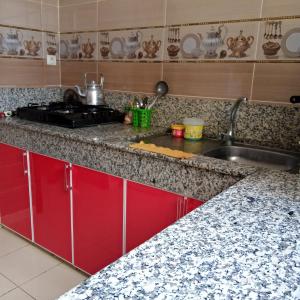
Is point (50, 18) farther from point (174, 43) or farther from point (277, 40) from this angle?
point (277, 40)

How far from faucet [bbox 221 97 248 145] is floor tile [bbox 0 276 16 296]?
1346 millimetres

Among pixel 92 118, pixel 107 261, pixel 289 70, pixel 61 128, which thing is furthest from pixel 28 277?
pixel 289 70

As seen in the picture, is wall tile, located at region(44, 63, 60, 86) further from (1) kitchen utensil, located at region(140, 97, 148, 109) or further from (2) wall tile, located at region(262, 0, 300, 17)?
(2) wall tile, located at region(262, 0, 300, 17)

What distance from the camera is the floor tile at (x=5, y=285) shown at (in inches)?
63.4

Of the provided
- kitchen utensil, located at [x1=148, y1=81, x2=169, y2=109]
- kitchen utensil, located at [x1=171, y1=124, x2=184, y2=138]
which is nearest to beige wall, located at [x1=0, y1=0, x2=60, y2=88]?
kitchen utensil, located at [x1=148, y1=81, x2=169, y2=109]

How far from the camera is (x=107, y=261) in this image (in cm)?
160

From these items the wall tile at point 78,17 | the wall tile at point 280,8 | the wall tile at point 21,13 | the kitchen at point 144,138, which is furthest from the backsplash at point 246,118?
the wall tile at point 21,13

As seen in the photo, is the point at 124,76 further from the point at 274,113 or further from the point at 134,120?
the point at 274,113

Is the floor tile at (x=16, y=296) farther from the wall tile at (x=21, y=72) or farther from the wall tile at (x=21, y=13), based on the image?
the wall tile at (x=21, y=13)

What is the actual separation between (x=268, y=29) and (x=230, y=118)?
45 centimetres

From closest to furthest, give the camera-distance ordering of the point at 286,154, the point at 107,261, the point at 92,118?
the point at 286,154, the point at 107,261, the point at 92,118

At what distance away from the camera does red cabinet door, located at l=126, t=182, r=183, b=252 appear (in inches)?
51.5

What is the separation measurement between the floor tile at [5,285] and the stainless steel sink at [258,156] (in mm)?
1216

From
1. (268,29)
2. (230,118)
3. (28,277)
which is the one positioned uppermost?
(268,29)
